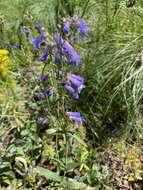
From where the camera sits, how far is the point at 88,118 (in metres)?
2.65

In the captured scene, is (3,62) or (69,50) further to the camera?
(3,62)

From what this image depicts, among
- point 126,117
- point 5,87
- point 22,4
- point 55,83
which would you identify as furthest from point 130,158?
point 22,4

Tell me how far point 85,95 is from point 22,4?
1678mm

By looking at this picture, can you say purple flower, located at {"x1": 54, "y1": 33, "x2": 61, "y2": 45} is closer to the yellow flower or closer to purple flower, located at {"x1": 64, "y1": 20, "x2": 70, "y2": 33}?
purple flower, located at {"x1": 64, "y1": 20, "x2": 70, "y2": 33}

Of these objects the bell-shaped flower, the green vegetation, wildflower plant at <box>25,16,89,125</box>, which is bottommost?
the green vegetation

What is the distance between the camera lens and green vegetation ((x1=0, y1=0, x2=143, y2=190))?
2221 mm

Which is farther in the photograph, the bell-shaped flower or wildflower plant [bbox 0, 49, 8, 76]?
wildflower plant [bbox 0, 49, 8, 76]

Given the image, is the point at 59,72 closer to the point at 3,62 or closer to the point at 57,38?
the point at 57,38

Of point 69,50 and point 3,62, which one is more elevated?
point 69,50

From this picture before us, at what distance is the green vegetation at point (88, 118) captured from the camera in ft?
7.29

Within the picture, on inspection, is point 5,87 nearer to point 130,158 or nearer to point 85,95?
point 85,95

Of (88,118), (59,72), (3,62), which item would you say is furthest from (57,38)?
(3,62)

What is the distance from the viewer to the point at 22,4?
13.4 feet

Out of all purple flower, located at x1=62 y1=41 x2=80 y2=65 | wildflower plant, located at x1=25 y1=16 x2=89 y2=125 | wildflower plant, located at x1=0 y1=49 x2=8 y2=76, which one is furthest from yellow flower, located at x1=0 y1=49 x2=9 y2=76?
purple flower, located at x1=62 y1=41 x2=80 y2=65
